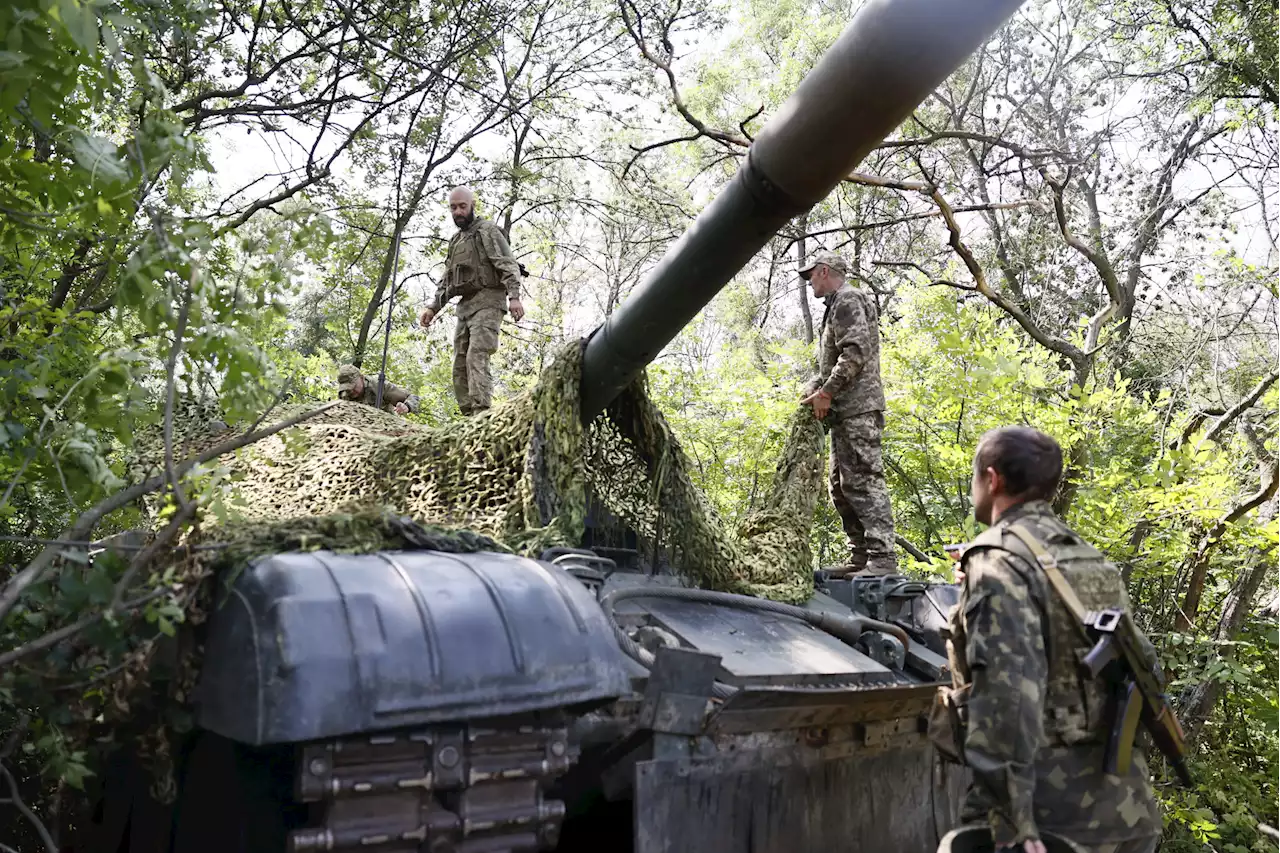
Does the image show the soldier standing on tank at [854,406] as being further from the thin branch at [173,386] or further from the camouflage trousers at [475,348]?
the thin branch at [173,386]

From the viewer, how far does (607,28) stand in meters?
14.0

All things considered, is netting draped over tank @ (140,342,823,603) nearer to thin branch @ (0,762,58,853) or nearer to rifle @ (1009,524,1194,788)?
thin branch @ (0,762,58,853)

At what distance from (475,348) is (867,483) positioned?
330cm

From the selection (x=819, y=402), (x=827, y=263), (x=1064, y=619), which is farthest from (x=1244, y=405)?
(x=1064, y=619)

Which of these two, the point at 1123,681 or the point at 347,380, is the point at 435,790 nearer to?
the point at 1123,681

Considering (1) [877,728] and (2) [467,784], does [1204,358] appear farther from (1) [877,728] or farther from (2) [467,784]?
(2) [467,784]

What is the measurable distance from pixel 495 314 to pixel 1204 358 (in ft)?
24.7

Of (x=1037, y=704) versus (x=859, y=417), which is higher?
(x=859, y=417)

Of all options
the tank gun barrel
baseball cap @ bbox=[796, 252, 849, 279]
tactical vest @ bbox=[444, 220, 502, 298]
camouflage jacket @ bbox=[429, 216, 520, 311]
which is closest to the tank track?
the tank gun barrel

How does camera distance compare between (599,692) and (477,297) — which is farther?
(477,297)

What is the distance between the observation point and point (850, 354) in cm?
582

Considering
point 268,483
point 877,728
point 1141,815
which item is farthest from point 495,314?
point 1141,815

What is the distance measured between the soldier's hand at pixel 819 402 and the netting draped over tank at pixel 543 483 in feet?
1.51

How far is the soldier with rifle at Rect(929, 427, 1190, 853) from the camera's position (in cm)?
270
